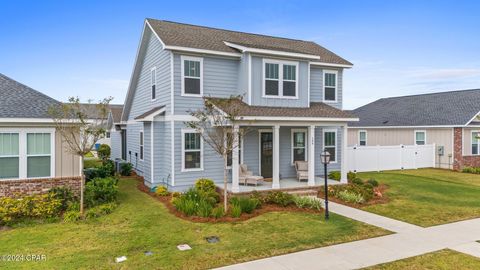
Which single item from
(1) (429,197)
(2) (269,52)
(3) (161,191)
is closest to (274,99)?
(2) (269,52)

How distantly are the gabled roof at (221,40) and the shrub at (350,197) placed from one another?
6.45 meters

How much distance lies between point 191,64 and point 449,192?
1300 centimetres

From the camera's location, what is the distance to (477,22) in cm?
1967

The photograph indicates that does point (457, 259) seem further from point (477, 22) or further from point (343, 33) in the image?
point (477, 22)

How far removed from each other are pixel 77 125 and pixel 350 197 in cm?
1043

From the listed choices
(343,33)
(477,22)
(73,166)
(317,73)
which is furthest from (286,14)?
(73,166)

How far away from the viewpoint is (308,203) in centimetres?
1118

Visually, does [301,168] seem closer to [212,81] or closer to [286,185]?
[286,185]

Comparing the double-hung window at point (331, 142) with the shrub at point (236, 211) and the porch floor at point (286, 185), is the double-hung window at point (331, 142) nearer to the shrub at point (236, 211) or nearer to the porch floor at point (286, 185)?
the porch floor at point (286, 185)

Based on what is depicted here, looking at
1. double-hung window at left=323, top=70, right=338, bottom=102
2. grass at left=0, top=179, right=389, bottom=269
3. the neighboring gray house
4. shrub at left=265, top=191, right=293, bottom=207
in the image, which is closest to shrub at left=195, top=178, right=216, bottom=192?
shrub at left=265, top=191, right=293, bottom=207

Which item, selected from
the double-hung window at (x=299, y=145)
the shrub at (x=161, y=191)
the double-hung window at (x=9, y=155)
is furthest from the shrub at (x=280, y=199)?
the double-hung window at (x=9, y=155)

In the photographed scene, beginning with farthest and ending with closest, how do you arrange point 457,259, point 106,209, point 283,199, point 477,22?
point 477,22 → point 283,199 → point 106,209 → point 457,259

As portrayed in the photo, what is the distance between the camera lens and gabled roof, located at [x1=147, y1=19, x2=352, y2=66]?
13820mm

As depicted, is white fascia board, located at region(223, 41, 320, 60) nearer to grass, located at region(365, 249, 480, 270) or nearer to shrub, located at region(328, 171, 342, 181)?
shrub, located at region(328, 171, 342, 181)
